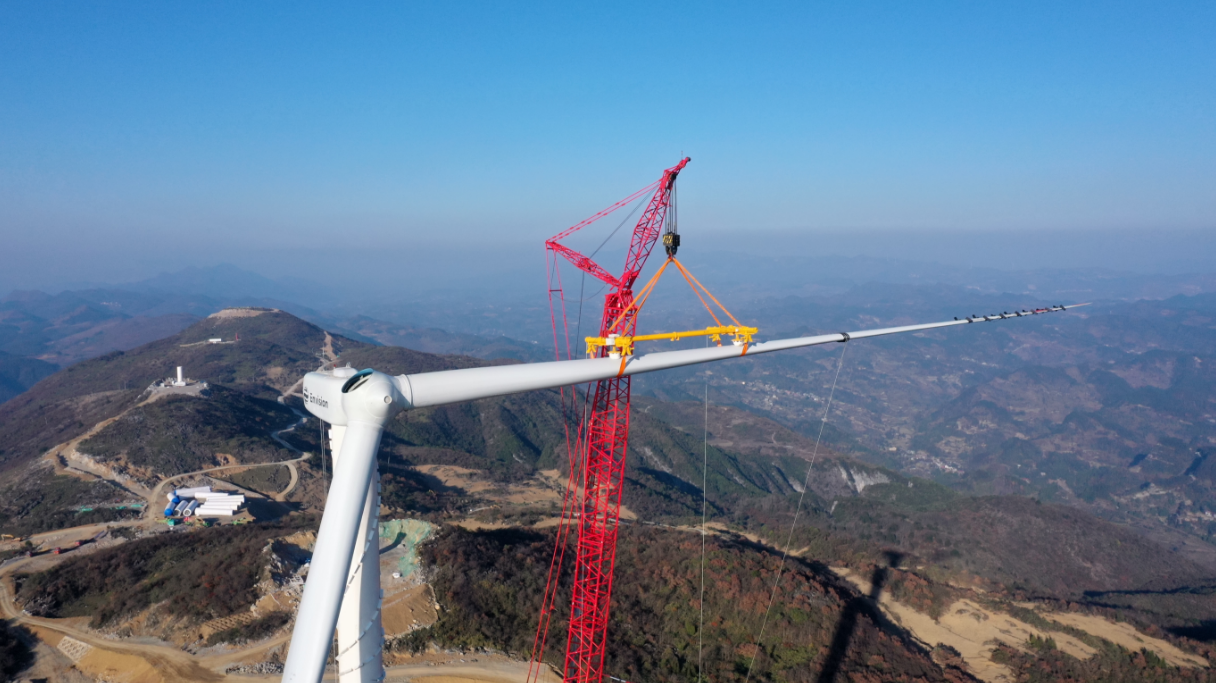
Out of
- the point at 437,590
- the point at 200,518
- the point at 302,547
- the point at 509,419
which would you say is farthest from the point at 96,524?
the point at 509,419

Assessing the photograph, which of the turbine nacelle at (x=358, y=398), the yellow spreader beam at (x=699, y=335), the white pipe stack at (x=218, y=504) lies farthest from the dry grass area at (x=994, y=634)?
the white pipe stack at (x=218, y=504)

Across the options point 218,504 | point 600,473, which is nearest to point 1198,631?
point 600,473

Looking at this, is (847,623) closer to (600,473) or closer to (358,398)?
(600,473)

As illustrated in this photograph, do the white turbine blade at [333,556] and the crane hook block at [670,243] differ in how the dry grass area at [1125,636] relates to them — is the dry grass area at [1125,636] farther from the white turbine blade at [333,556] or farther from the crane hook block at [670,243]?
the white turbine blade at [333,556]

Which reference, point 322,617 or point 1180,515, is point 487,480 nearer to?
point 322,617

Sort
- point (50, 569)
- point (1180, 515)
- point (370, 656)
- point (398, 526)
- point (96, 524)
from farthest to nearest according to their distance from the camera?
point (1180, 515), point (96, 524), point (398, 526), point (50, 569), point (370, 656)

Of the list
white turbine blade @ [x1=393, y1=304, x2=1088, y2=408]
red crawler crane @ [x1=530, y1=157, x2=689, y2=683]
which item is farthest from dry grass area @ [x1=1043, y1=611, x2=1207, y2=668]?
white turbine blade @ [x1=393, y1=304, x2=1088, y2=408]

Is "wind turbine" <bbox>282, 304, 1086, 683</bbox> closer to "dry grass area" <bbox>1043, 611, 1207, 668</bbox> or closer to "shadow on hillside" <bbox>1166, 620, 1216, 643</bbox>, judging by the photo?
"dry grass area" <bbox>1043, 611, 1207, 668</bbox>
